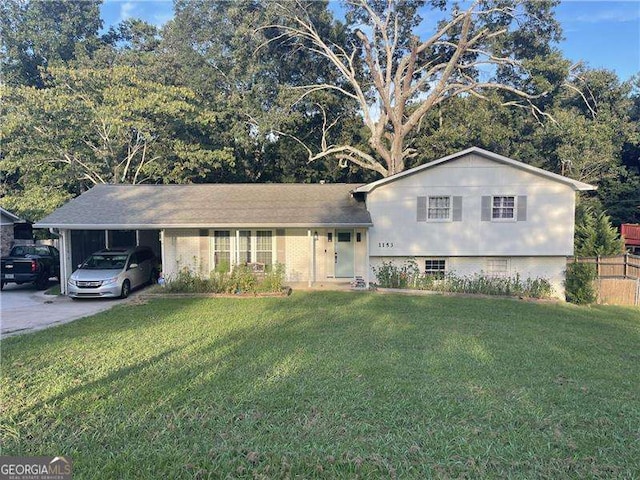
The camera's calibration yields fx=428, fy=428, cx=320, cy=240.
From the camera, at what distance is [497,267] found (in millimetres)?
16438

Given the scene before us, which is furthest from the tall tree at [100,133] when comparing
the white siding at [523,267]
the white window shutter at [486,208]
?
the white window shutter at [486,208]

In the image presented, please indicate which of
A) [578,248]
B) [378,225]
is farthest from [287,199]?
[578,248]

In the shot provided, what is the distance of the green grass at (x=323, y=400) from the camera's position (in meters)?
3.59

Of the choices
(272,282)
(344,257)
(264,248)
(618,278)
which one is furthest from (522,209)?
(264,248)

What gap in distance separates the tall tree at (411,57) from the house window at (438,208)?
357 inches

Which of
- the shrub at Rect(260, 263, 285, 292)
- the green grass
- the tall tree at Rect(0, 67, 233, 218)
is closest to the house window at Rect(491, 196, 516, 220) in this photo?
the green grass

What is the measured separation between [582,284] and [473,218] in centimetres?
436

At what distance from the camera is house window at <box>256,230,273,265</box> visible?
16422 mm

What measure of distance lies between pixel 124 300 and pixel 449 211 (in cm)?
1158

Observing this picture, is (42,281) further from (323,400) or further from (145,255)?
(323,400)

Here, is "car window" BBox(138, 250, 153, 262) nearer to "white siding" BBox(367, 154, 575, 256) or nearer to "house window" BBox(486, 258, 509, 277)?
"white siding" BBox(367, 154, 575, 256)

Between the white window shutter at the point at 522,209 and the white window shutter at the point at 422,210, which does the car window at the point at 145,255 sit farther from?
the white window shutter at the point at 522,209

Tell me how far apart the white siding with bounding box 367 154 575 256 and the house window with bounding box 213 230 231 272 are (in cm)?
547

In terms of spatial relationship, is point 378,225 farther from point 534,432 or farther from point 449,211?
point 534,432
